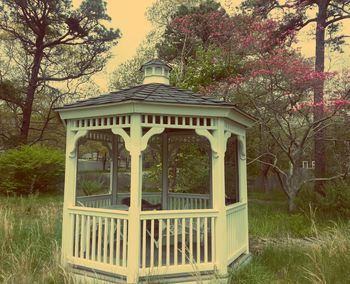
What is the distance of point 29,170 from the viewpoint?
585 inches

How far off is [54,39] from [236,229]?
64.4ft

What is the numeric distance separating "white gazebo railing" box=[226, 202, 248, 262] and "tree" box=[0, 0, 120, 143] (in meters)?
15.6

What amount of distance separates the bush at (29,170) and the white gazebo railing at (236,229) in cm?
1157

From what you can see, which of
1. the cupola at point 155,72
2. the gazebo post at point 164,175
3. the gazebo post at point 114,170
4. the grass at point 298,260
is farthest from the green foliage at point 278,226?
the cupola at point 155,72

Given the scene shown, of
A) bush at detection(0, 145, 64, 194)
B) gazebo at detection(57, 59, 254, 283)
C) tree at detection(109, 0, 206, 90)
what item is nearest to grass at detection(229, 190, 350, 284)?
gazebo at detection(57, 59, 254, 283)

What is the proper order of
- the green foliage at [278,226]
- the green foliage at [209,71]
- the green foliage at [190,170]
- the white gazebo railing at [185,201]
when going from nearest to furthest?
the white gazebo railing at [185,201] → the green foliage at [278,226] → the green foliage at [190,170] → the green foliage at [209,71]

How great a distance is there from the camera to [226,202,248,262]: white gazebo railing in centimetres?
512

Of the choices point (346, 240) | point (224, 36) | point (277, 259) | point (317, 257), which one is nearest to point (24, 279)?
point (277, 259)

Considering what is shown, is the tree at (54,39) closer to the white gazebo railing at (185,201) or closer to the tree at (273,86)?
the tree at (273,86)

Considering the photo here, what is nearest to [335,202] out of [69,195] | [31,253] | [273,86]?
[273,86]

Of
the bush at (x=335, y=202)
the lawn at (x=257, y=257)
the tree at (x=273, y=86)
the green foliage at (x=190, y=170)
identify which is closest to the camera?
the lawn at (x=257, y=257)

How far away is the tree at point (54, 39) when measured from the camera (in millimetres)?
18500

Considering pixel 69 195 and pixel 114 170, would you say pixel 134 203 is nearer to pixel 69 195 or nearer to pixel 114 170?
pixel 69 195

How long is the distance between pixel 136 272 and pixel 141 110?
229 cm
